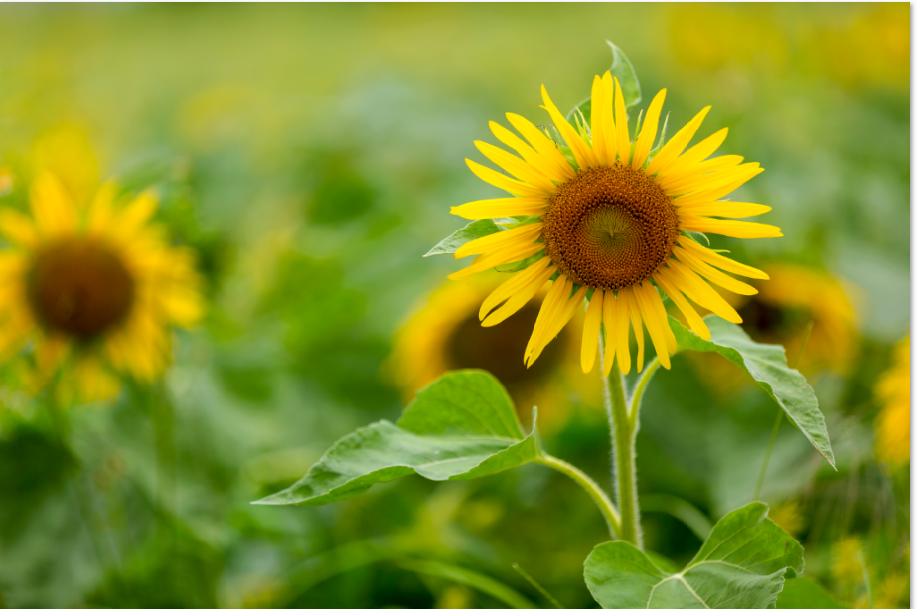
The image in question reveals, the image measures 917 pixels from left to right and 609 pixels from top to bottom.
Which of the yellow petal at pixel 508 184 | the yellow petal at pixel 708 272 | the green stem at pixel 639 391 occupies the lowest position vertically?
the green stem at pixel 639 391

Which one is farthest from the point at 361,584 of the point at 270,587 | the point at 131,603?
the point at 131,603

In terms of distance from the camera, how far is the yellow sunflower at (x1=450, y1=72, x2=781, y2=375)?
399 mm

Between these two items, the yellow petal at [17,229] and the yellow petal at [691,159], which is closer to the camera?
the yellow petal at [691,159]

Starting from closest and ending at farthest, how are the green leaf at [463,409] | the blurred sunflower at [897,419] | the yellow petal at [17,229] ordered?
1. the green leaf at [463,409]
2. the blurred sunflower at [897,419]
3. the yellow petal at [17,229]

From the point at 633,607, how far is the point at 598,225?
0.66ft

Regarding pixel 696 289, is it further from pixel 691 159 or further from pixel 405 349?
pixel 405 349

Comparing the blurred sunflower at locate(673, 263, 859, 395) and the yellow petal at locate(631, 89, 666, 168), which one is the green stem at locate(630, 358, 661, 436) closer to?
the yellow petal at locate(631, 89, 666, 168)

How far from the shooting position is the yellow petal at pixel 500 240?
1.29ft

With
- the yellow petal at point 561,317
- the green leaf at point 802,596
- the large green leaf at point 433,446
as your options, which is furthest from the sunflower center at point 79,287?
the green leaf at point 802,596

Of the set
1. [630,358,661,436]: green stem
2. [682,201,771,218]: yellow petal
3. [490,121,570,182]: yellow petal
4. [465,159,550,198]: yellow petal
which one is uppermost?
[490,121,570,182]: yellow petal

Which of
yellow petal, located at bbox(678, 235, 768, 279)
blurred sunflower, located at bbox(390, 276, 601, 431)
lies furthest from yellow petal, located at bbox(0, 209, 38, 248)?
yellow petal, located at bbox(678, 235, 768, 279)

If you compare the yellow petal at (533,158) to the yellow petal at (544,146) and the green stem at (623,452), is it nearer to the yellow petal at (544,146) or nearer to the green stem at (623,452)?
the yellow petal at (544,146)

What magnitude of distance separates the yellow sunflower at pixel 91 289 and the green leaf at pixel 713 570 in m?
0.54

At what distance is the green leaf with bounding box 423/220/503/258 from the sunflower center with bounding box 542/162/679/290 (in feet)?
0.12
